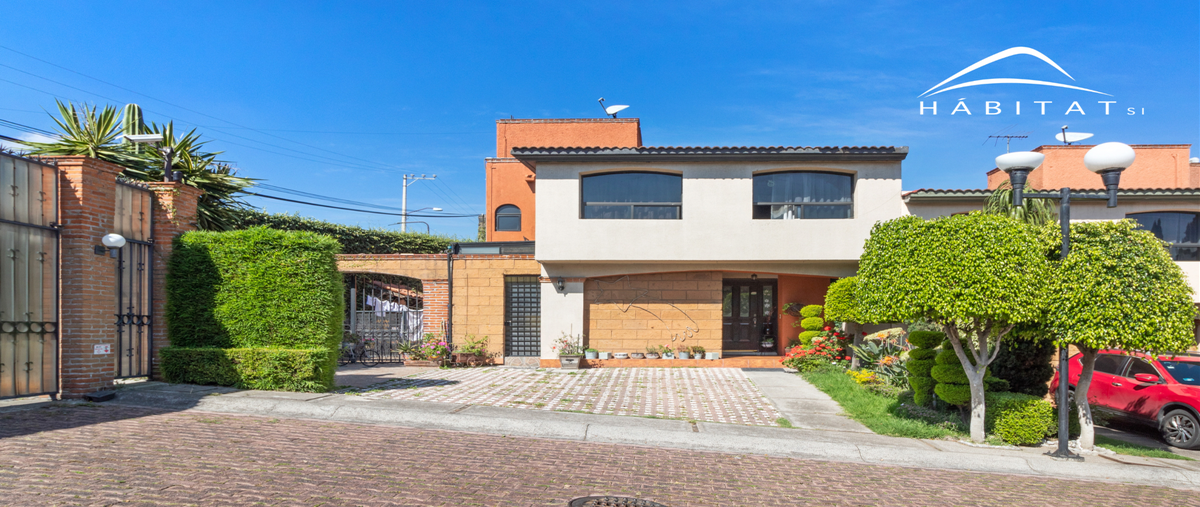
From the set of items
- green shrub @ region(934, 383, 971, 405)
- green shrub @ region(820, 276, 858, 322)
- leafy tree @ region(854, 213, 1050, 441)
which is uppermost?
leafy tree @ region(854, 213, 1050, 441)

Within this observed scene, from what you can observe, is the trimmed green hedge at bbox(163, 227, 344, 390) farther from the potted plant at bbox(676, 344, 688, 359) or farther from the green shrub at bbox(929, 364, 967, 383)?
the green shrub at bbox(929, 364, 967, 383)

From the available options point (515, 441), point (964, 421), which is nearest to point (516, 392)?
point (515, 441)

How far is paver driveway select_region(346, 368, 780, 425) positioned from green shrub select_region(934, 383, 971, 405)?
2.41 metres

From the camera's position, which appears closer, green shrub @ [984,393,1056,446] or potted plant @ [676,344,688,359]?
green shrub @ [984,393,1056,446]

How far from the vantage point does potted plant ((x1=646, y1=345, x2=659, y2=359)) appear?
55.1 ft

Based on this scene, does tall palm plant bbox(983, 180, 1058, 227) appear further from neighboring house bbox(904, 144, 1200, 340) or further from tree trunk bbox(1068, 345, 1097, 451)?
tree trunk bbox(1068, 345, 1097, 451)

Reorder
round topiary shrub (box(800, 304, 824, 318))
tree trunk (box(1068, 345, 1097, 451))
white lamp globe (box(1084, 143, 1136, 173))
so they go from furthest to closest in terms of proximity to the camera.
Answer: round topiary shrub (box(800, 304, 824, 318)) < tree trunk (box(1068, 345, 1097, 451)) < white lamp globe (box(1084, 143, 1136, 173))

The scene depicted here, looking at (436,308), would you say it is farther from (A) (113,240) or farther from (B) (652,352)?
(A) (113,240)

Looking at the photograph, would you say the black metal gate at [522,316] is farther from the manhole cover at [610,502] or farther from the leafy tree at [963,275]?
the manhole cover at [610,502]

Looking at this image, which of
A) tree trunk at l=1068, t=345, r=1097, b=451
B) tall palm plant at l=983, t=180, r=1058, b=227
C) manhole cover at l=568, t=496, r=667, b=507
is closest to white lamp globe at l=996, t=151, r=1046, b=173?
tree trunk at l=1068, t=345, r=1097, b=451

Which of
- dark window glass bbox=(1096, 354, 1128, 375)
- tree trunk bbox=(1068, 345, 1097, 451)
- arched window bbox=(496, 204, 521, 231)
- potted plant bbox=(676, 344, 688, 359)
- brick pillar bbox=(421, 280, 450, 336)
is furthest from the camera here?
arched window bbox=(496, 204, 521, 231)

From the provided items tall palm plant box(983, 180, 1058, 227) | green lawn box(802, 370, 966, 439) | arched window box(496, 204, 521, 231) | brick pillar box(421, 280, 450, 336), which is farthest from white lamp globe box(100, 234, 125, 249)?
tall palm plant box(983, 180, 1058, 227)

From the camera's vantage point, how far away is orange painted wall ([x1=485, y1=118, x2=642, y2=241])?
2423cm

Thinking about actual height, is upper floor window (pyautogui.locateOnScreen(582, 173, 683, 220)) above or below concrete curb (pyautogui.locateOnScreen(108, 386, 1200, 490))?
above
